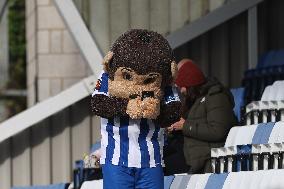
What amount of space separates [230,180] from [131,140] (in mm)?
1071

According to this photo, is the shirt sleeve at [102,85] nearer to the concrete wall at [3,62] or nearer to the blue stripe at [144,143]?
the blue stripe at [144,143]

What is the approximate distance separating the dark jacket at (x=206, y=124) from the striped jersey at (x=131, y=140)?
255 cm

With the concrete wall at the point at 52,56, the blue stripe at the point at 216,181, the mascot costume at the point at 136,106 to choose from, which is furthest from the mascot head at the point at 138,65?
the concrete wall at the point at 52,56

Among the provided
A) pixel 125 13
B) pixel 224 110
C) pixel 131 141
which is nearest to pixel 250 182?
pixel 131 141

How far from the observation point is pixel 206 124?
47.8 feet

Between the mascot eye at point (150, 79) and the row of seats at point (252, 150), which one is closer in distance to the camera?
the mascot eye at point (150, 79)

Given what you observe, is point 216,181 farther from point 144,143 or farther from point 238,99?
point 238,99

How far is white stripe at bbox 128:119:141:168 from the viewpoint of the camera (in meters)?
11.8

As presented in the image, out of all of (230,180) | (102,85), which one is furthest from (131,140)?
(230,180)

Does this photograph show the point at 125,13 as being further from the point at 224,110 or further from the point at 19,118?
the point at 224,110

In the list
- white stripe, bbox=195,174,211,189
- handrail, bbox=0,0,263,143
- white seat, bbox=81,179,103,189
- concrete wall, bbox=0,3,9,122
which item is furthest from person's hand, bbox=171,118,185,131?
concrete wall, bbox=0,3,9,122

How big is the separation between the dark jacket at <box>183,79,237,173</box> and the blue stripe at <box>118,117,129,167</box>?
2.60 m

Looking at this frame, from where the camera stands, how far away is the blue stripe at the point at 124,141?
11789 mm

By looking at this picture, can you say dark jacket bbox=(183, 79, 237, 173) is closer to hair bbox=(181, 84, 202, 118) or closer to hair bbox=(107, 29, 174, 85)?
hair bbox=(181, 84, 202, 118)
